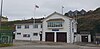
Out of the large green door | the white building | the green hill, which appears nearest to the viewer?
the large green door

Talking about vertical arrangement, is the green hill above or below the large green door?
above

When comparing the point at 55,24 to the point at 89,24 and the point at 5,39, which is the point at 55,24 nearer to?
the point at 5,39

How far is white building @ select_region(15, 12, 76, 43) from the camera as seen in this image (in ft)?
190

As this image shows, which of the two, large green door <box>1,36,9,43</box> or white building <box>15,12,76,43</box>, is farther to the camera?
white building <box>15,12,76,43</box>

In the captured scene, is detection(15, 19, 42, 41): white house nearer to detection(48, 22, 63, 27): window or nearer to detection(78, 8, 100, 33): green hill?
detection(48, 22, 63, 27): window

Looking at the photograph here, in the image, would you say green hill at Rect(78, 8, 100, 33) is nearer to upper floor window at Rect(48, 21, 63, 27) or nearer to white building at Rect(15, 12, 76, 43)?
white building at Rect(15, 12, 76, 43)

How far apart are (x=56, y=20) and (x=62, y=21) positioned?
1.74 meters

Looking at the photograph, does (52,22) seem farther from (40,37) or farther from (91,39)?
(91,39)

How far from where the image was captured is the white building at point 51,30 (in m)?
58.0

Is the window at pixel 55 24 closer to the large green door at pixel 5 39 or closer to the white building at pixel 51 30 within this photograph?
the white building at pixel 51 30

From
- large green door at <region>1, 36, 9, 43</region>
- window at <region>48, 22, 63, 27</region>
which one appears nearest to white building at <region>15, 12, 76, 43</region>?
window at <region>48, 22, 63, 27</region>

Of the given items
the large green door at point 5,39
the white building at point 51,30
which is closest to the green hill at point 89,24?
the white building at point 51,30

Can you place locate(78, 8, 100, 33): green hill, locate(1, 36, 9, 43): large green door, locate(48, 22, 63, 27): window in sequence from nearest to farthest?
1. locate(1, 36, 9, 43): large green door
2. locate(48, 22, 63, 27): window
3. locate(78, 8, 100, 33): green hill

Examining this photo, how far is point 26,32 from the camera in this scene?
65.4m
